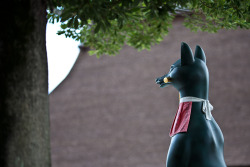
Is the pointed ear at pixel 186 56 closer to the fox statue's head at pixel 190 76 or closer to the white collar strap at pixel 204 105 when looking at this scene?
the fox statue's head at pixel 190 76

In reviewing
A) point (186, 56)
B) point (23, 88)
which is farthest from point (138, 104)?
point (23, 88)

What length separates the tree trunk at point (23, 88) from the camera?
3.18 meters

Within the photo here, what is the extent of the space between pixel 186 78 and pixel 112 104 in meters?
9.97

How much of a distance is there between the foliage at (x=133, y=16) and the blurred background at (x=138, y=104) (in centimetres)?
736

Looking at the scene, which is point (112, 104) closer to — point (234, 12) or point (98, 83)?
point (98, 83)

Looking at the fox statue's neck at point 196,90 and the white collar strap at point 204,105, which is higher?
the fox statue's neck at point 196,90

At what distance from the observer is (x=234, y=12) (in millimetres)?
5133

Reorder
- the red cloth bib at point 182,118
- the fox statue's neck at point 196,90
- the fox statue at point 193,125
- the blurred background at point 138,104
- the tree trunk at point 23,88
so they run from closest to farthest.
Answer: the tree trunk at point 23,88, the fox statue at point 193,125, the red cloth bib at point 182,118, the fox statue's neck at point 196,90, the blurred background at point 138,104

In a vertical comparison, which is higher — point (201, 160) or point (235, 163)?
point (201, 160)

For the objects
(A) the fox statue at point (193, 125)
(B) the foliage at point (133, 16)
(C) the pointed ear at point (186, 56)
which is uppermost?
(B) the foliage at point (133, 16)

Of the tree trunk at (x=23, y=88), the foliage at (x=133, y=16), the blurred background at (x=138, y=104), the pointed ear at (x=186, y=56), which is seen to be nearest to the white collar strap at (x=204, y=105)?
the pointed ear at (x=186, y=56)

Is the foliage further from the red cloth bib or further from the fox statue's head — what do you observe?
the red cloth bib

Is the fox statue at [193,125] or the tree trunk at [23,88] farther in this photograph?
the fox statue at [193,125]

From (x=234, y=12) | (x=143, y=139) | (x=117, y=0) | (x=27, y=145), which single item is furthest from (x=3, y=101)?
(x=143, y=139)
